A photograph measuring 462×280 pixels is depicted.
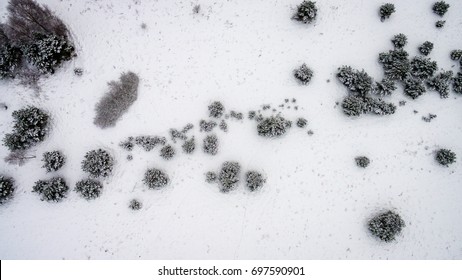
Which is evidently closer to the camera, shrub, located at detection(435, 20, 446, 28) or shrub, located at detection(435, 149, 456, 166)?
shrub, located at detection(435, 149, 456, 166)

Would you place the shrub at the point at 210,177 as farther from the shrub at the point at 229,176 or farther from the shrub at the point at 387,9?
the shrub at the point at 387,9

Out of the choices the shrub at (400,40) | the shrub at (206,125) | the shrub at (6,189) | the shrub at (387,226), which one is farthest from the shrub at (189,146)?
the shrub at (400,40)

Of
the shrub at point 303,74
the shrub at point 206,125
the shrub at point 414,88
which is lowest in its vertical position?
the shrub at point 206,125

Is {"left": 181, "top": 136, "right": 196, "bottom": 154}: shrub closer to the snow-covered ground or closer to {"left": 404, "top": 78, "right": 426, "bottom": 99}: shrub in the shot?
the snow-covered ground

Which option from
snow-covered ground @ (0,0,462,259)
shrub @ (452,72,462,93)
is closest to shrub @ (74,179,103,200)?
snow-covered ground @ (0,0,462,259)

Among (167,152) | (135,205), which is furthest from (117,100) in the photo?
(135,205)

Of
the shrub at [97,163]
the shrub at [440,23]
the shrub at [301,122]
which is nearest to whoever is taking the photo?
the shrub at [97,163]

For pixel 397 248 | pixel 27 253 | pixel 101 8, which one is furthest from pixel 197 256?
pixel 101 8
